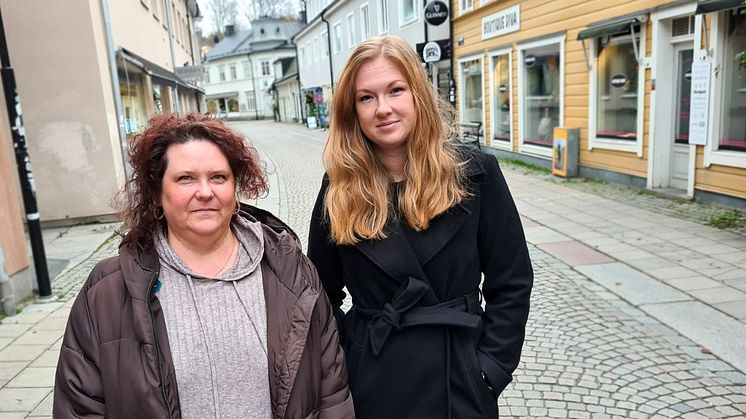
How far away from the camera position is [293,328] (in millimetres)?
1699

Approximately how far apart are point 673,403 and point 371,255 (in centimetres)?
246

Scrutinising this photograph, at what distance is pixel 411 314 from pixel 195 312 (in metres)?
0.64

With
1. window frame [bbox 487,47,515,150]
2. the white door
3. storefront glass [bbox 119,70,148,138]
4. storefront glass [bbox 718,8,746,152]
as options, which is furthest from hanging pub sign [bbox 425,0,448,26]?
storefront glass [bbox 718,8,746,152]

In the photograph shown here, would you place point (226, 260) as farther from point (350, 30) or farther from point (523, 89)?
point (350, 30)

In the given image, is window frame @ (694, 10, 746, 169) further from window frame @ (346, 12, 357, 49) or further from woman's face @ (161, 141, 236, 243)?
window frame @ (346, 12, 357, 49)

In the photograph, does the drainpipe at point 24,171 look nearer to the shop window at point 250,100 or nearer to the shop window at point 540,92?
the shop window at point 540,92

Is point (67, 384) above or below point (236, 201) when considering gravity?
below

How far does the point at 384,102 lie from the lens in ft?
6.01

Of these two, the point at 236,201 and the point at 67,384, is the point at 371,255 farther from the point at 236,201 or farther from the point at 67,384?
the point at 67,384

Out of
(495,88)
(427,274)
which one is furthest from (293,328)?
(495,88)

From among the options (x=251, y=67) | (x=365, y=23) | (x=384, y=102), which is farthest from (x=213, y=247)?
(x=251, y=67)

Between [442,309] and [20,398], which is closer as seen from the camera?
[442,309]

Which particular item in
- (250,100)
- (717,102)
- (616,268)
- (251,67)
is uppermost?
(251,67)

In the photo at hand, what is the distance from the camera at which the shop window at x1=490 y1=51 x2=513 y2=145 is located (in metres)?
15.1
